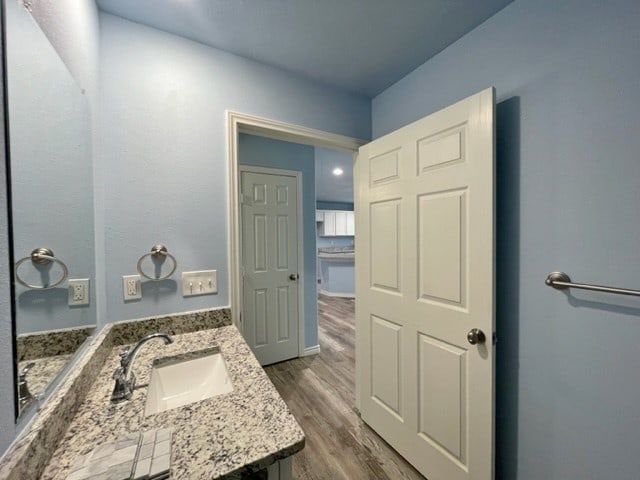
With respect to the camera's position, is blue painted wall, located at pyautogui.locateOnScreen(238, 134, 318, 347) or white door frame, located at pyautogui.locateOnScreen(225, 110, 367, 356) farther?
blue painted wall, located at pyautogui.locateOnScreen(238, 134, 318, 347)

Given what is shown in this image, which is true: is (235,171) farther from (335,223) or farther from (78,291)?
(335,223)

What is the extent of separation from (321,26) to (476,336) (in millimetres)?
1626

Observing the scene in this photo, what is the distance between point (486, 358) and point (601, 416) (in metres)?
0.37

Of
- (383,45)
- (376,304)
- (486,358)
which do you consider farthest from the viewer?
(376,304)

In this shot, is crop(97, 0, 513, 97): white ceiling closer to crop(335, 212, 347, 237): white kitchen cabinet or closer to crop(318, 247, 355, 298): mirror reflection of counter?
crop(318, 247, 355, 298): mirror reflection of counter

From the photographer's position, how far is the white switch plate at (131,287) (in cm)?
122

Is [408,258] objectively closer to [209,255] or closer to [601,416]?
[601,416]

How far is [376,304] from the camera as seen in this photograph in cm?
168

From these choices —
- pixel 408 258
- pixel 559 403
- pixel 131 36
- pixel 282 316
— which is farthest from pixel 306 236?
pixel 559 403

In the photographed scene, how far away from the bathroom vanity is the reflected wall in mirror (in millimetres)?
137

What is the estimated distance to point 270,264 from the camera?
264 cm

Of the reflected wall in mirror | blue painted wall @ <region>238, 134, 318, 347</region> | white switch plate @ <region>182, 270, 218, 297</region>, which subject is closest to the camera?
the reflected wall in mirror

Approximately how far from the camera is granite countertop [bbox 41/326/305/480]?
0.58 m

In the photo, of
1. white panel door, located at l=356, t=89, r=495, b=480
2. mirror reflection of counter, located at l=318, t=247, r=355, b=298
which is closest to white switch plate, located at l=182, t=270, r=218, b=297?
white panel door, located at l=356, t=89, r=495, b=480
